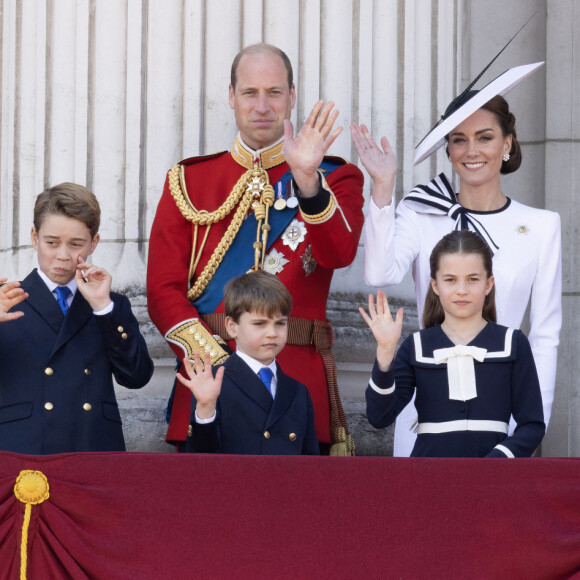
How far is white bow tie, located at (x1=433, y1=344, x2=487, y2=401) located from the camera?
3447 mm

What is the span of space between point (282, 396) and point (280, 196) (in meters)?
0.83

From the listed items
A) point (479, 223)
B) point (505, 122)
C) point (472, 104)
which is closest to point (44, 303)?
point (479, 223)

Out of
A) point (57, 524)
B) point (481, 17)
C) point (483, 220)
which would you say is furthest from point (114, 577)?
point (481, 17)

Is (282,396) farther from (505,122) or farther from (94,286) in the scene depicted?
(505,122)

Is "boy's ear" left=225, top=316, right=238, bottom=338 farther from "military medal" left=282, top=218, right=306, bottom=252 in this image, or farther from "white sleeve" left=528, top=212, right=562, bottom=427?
"white sleeve" left=528, top=212, right=562, bottom=427

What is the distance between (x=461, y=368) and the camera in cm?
347

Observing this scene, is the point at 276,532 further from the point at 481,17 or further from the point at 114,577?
the point at 481,17

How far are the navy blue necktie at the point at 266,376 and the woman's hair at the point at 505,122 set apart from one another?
104cm

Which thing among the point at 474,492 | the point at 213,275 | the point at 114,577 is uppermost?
the point at 213,275

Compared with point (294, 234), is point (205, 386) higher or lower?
lower

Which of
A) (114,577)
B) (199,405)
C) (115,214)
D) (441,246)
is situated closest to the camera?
(114,577)

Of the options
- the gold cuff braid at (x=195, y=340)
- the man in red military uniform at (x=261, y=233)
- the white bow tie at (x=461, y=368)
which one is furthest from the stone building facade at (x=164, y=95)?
the white bow tie at (x=461, y=368)

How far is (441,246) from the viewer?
369 cm

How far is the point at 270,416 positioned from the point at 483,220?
101cm
